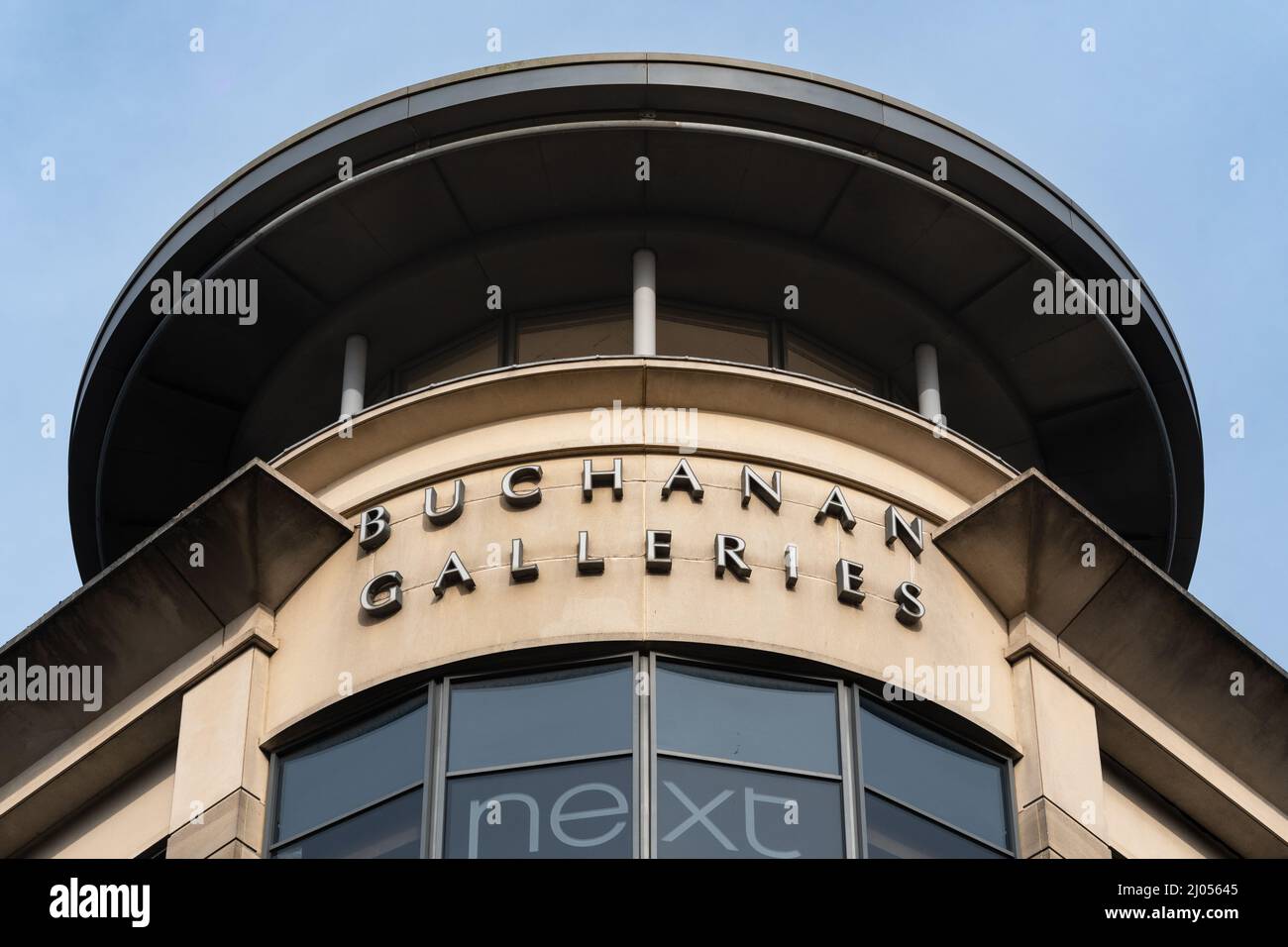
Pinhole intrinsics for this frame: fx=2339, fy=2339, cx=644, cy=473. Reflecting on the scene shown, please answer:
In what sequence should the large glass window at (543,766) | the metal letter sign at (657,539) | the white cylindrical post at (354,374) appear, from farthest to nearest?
the white cylindrical post at (354,374) < the metal letter sign at (657,539) < the large glass window at (543,766)

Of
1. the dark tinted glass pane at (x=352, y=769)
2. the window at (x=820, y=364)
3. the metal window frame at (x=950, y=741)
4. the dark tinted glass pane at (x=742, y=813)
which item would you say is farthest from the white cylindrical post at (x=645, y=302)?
the dark tinted glass pane at (x=742, y=813)

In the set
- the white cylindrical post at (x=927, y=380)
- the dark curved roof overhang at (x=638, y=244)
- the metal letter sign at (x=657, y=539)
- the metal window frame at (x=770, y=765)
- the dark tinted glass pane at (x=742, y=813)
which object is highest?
the dark curved roof overhang at (x=638, y=244)

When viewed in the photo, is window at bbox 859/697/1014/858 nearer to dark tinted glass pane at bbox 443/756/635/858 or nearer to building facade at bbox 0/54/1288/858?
building facade at bbox 0/54/1288/858

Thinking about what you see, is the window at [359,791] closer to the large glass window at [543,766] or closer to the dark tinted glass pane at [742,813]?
the large glass window at [543,766]

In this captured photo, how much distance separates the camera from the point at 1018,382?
29.8 m

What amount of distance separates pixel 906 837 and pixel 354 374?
406 inches

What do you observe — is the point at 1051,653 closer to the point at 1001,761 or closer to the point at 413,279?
the point at 1001,761

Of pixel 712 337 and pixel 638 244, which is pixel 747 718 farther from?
pixel 638 244

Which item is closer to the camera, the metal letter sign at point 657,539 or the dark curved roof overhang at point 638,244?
the metal letter sign at point 657,539

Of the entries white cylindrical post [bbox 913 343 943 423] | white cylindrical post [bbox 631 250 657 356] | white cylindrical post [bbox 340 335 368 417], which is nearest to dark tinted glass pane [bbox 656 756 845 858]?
white cylindrical post [bbox 631 250 657 356]

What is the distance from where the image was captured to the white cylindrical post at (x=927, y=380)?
28214mm

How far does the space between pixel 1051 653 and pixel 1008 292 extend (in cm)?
556

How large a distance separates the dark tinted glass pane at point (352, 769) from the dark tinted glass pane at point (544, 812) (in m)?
0.71

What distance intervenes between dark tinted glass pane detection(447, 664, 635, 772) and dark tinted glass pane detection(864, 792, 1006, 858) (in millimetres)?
2389
